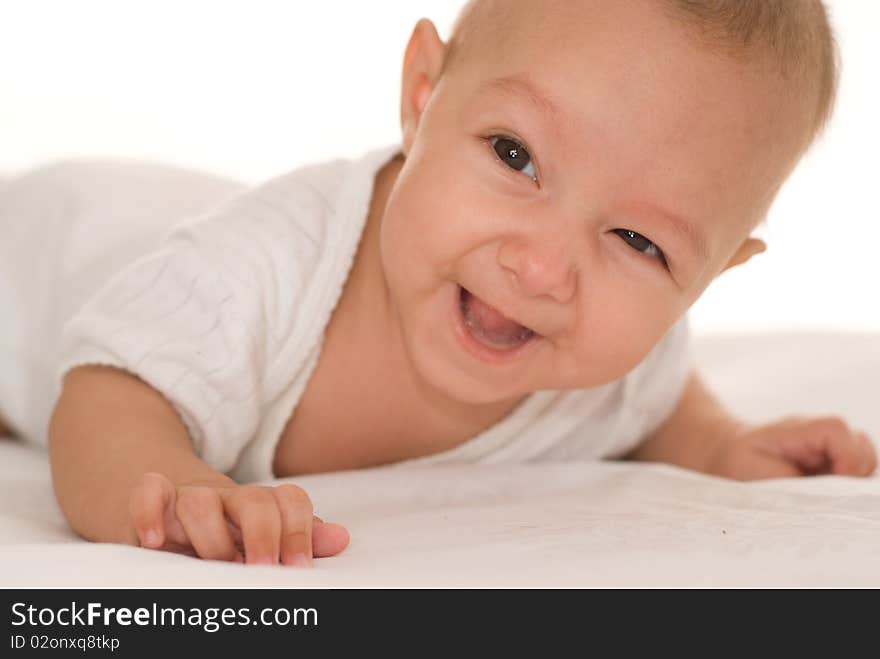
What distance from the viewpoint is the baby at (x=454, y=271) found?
1061 millimetres

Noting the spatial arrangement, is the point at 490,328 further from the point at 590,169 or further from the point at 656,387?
the point at 656,387

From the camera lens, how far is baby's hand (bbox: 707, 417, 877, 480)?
1.35m

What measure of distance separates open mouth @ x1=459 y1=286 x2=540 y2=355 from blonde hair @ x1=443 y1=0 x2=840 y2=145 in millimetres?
240

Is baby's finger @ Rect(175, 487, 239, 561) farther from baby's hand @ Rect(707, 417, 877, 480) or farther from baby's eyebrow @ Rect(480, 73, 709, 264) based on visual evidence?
baby's hand @ Rect(707, 417, 877, 480)

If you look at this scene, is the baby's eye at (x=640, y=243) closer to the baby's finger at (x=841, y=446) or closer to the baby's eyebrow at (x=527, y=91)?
the baby's eyebrow at (x=527, y=91)

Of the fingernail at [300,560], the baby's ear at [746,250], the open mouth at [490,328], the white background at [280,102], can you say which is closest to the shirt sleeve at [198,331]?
the open mouth at [490,328]

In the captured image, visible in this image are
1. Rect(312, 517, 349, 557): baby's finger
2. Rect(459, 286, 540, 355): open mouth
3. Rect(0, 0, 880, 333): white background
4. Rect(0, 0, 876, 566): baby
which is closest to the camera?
Rect(312, 517, 349, 557): baby's finger

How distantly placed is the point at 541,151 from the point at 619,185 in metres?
0.07

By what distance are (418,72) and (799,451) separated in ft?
1.96

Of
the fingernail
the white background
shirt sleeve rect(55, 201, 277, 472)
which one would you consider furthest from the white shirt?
the white background

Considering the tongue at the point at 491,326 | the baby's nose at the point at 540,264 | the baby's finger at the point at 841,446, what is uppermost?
the baby's nose at the point at 540,264

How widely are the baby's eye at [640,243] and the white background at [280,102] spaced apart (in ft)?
4.87

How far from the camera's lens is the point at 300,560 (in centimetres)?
85
